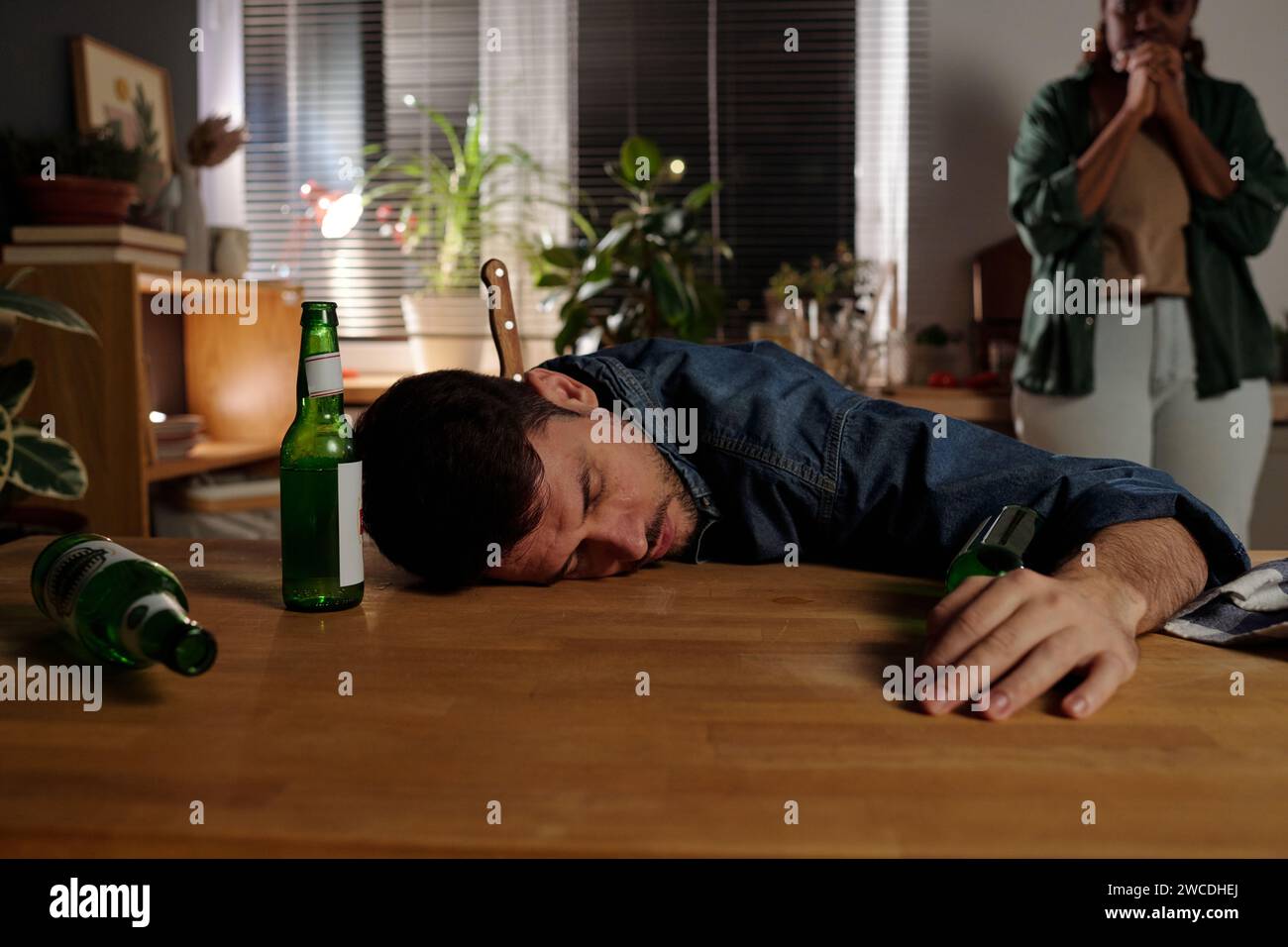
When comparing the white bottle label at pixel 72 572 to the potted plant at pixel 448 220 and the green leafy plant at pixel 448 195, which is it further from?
the green leafy plant at pixel 448 195

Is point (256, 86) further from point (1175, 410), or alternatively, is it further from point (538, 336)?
point (1175, 410)

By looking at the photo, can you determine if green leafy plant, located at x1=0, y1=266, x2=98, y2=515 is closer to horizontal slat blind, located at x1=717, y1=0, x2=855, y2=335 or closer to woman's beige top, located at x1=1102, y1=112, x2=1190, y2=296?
woman's beige top, located at x1=1102, y1=112, x2=1190, y2=296

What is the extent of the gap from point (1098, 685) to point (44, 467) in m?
1.81

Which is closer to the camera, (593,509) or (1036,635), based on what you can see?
(1036,635)

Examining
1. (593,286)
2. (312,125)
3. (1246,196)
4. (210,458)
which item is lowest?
(210,458)

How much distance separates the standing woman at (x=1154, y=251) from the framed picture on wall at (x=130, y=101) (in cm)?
219

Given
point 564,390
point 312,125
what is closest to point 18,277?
point 564,390

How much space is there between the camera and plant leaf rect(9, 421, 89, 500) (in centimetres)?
188

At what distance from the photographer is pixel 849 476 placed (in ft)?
3.63

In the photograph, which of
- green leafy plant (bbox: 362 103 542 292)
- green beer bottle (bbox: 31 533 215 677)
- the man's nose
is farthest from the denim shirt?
green leafy plant (bbox: 362 103 542 292)

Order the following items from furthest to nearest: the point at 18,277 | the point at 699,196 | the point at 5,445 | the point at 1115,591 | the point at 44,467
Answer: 1. the point at 699,196
2. the point at 18,277
3. the point at 44,467
4. the point at 5,445
5. the point at 1115,591

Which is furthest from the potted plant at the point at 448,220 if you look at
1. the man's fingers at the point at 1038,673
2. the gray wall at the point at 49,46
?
the man's fingers at the point at 1038,673

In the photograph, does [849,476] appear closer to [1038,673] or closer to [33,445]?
[1038,673]

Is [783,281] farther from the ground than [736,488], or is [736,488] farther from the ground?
[783,281]
